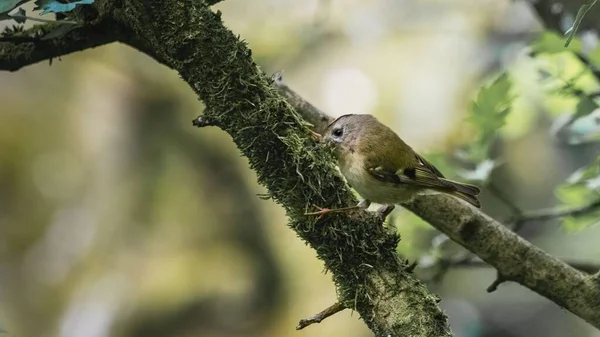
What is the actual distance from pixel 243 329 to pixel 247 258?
0.42 metres

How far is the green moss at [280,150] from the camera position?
42.3 inches

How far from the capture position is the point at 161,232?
374cm

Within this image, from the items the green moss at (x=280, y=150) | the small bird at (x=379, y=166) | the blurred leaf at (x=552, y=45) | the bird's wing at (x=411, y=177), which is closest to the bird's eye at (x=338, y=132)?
the small bird at (x=379, y=166)

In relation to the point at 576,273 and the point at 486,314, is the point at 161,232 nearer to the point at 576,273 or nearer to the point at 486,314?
the point at 486,314

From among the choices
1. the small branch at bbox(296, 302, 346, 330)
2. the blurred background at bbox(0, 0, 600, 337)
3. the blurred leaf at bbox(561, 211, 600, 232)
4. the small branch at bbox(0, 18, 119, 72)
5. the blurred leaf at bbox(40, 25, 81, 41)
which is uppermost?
the blurred background at bbox(0, 0, 600, 337)

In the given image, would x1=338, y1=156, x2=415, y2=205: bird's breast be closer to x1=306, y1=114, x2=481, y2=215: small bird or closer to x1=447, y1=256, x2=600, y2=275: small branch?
x1=306, y1=114, x2=481, y2=215: small bird

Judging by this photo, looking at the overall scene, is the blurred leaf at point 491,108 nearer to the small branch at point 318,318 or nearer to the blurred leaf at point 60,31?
the small branch at point 318,318

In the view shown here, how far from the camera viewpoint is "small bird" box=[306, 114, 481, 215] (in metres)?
1.42

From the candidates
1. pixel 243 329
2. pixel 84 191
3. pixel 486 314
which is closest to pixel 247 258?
pixel 243 329

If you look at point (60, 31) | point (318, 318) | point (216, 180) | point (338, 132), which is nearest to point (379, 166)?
point (338, 132)

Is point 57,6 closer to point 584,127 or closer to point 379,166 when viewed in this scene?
point 379,166

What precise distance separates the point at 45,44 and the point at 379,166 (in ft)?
2.54

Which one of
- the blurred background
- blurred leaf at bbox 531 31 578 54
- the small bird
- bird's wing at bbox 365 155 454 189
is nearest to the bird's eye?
the small bird

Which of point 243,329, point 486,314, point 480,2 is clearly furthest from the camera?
point 480,2
